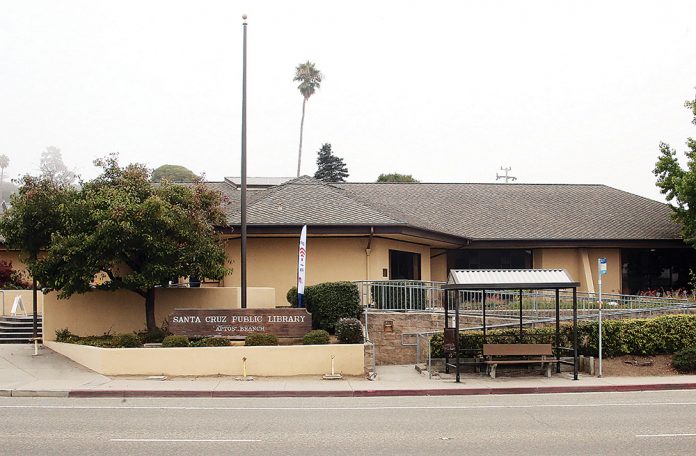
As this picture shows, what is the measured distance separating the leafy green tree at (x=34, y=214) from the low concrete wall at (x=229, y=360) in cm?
386

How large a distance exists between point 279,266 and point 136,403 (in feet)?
38.1

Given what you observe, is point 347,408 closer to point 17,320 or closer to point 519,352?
point 519,352

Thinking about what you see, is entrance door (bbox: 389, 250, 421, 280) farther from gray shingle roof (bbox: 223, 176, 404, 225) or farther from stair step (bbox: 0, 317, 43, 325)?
stair step (bbox: 0, 317, 43, 325)

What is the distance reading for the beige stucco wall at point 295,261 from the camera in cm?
2594

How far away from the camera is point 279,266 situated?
2602 cm

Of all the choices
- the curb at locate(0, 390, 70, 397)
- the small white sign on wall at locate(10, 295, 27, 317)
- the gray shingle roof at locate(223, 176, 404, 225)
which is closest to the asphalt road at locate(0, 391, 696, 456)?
the curb at locate(0, 390, 70, 397)

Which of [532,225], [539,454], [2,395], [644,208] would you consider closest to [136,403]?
[2,395]

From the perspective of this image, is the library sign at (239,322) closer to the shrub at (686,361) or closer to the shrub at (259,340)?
the shrub at (259,340)

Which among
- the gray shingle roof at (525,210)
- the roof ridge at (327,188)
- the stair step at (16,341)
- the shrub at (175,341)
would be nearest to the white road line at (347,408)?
the shrub at (175,341)

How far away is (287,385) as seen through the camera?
682 inches

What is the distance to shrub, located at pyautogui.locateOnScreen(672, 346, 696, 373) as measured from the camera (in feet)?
62.7

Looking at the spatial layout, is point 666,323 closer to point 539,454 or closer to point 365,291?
point 365,291

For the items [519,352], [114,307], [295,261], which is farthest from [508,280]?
[114,307]

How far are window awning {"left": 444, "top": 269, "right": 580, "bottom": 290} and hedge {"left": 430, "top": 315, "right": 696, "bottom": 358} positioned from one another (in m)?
2.65
